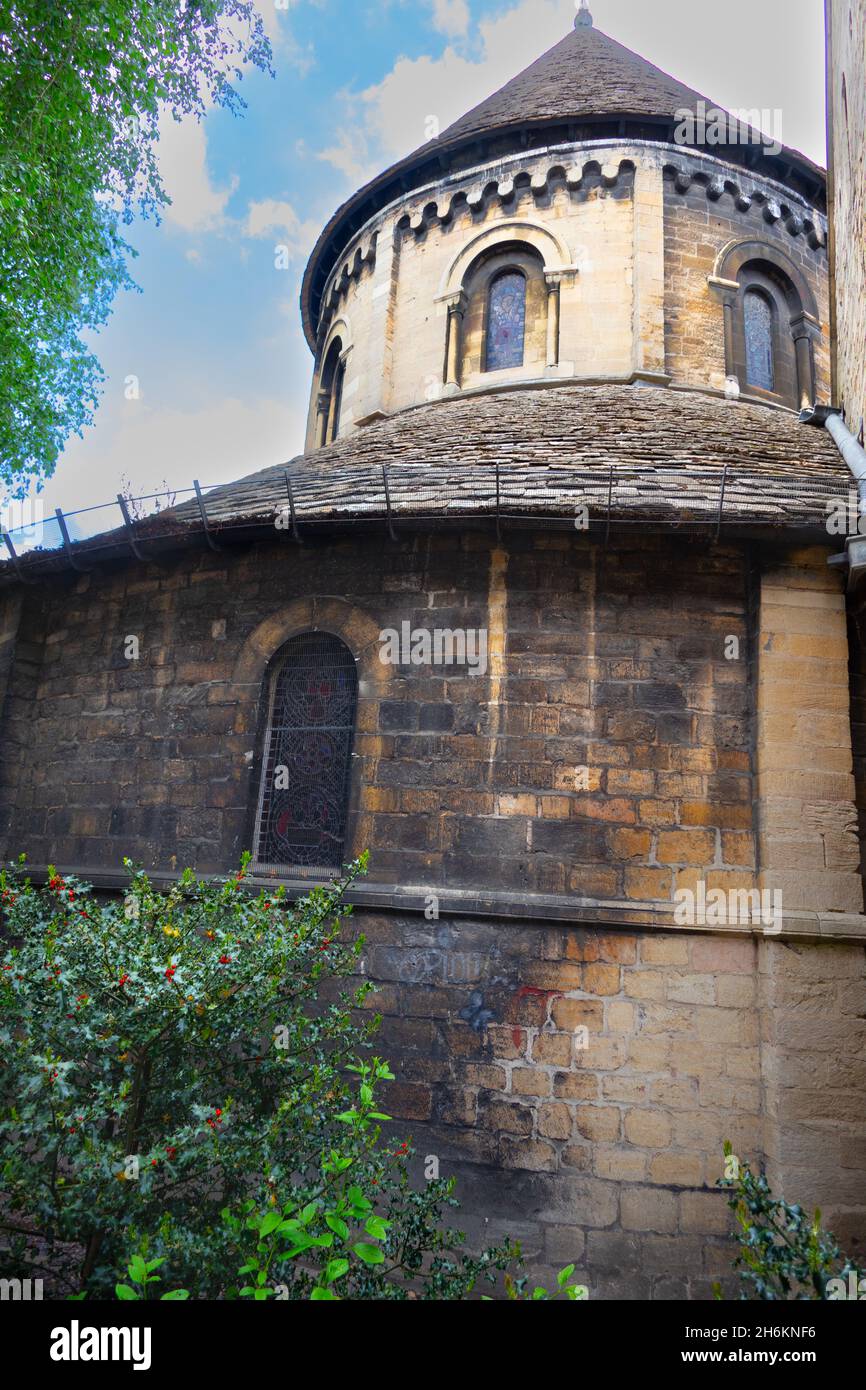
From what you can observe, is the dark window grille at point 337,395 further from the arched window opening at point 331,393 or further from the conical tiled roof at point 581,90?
the conical tiled roof at point 581,90

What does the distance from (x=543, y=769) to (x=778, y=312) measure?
7856 mm

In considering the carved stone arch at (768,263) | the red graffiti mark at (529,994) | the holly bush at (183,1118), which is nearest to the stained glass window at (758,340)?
the carved stone arch at (768,263)

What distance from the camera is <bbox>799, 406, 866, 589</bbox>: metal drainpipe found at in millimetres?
5051

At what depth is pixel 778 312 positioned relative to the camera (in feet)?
33.3

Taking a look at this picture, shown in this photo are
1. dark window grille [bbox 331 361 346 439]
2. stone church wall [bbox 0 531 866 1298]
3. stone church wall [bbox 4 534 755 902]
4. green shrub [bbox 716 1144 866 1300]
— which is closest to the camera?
green shrub [bbox 716 1144 866 1300]

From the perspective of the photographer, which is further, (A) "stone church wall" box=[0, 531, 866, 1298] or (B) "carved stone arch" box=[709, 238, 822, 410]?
(B) "carved stone arch" box=[709, 238, 822, 410]

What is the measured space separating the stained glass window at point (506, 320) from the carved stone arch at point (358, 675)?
529cm

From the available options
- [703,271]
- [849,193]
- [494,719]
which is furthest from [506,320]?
[494,719]

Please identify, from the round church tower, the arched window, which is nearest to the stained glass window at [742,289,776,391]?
the round church tower

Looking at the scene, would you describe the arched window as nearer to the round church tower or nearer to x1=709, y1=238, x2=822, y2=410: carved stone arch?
the round church tower

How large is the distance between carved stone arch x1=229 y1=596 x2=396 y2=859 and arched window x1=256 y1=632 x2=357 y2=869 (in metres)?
0.08

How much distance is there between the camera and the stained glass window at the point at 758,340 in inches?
388

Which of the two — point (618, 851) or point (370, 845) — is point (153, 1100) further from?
point (618, 851)
